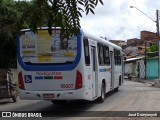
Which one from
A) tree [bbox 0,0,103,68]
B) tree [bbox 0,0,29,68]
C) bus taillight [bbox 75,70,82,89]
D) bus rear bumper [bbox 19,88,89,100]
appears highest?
tree [bbox 0,0,29,68]

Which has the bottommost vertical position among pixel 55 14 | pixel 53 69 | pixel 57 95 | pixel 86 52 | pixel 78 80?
pixel 57 95

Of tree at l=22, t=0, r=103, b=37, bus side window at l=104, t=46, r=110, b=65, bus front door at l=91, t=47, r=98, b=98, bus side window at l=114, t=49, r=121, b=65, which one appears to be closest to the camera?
tree at l=22, t=0, r=103, b=37

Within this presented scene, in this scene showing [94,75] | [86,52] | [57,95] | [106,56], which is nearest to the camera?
[57,95]

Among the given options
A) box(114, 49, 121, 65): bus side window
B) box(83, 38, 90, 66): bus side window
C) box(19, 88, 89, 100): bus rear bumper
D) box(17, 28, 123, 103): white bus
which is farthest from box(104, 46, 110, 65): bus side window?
box(19, 88, 89, 100): bus rear bumper

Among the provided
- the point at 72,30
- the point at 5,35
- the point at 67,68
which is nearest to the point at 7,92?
the point at 5,35

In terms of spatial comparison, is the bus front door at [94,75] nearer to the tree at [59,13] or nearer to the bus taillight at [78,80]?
the bus taillight at [78,80]

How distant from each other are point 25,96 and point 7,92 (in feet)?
14.2

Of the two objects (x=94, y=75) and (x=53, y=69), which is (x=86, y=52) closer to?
(x=53, y=69)

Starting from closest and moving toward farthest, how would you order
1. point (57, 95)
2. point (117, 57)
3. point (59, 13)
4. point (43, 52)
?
1. point (59, 13)
2. point (57, 95)
3. point (43, 52)
4. point (117, 57)

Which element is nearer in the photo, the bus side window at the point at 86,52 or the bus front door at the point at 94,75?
the bus side window at the point at 86,52

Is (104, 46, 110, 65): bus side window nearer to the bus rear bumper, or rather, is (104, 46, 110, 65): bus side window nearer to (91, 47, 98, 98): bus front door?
(91, 47, 98, 98): bus front door

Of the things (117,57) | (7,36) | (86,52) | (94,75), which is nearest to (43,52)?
(86,52)

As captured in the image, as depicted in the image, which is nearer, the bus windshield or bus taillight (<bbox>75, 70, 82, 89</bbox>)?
bus taillight (<bbox>75, 70, 82, 89</bbox>)

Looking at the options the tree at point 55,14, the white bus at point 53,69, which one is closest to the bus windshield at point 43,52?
the white bus at point 53,69
